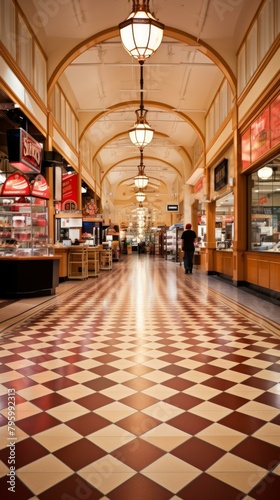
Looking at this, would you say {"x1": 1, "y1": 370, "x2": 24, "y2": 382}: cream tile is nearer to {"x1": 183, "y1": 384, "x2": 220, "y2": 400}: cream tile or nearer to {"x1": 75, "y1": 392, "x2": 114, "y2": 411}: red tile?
{"x1": 75, "y1": 392, "x2": 114, "y2": 411}: red tile

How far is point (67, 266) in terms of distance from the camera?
1109 cm

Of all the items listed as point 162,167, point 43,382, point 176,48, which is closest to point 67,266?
point 176,48

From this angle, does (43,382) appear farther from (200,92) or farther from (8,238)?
(200,92)

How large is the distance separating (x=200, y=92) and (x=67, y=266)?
6737 mm

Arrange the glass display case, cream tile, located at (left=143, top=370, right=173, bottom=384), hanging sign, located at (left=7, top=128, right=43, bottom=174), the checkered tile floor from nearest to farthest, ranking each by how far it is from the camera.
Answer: the checkered tile floor < cream tile, located at (left=143, top=370, right=173, bottom=384) < hanging sign, located at (left=7, top=128, right=43, bottom=174) < the glass display case

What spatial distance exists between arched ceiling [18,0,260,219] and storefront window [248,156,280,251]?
257 cm

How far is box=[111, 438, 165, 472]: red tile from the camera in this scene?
186 cm

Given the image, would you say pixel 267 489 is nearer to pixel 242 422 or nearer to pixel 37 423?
pixel 242 422

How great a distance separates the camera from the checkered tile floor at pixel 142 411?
1.73m

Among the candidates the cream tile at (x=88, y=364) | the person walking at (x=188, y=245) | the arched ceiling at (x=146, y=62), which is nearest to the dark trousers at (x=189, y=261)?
the person walking at (x=188, y=245)

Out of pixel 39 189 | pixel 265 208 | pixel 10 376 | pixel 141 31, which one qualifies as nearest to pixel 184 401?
pixel 10 376

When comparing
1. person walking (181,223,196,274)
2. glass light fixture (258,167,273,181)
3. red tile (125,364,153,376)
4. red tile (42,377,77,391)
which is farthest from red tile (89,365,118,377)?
person walking (181,223,196,274)

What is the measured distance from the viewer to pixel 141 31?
15.3ft

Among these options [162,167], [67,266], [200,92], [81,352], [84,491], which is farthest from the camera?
[162,167]
